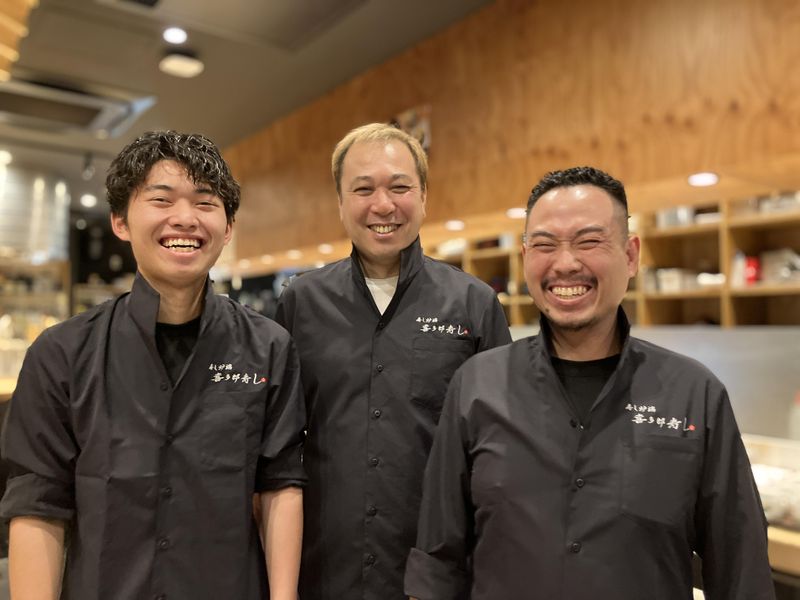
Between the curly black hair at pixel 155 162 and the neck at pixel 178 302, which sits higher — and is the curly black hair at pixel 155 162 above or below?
above

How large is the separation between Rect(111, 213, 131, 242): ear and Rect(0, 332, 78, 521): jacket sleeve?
0.25 metres

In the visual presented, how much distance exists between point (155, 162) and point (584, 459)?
103 cm

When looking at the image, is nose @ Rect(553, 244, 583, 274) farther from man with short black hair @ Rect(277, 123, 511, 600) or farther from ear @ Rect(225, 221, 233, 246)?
ear @ Rect(225, 221, 233, 246)

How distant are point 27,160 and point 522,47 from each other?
6.08 metres

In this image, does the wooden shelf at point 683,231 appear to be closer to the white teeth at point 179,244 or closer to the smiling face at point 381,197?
the smiling face at point 381,197

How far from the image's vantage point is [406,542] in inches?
61.1

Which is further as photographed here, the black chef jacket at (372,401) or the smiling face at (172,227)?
the black chef jacket at (372,401)

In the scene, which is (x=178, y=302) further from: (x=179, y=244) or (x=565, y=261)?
(x=565, y=261)

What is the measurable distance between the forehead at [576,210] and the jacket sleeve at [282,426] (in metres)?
0.62

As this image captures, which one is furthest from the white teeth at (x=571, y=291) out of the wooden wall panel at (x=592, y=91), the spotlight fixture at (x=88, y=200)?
the spotlight fixture at (x=88, y=200)

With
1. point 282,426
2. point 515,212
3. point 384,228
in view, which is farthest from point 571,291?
point 515,212

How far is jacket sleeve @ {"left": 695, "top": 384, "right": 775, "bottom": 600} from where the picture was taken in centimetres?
114

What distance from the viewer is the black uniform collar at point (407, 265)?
1.68 m

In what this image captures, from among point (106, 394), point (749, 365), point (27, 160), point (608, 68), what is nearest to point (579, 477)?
point (106, 394)
